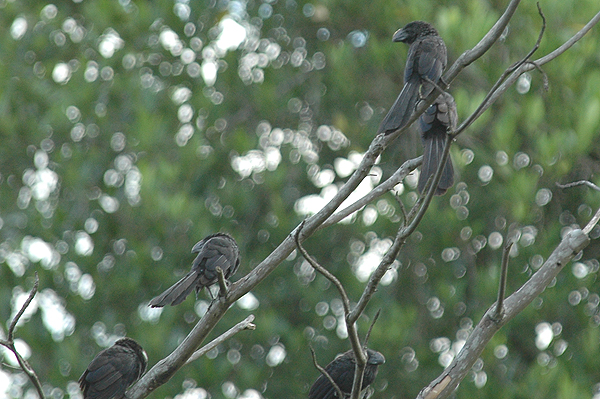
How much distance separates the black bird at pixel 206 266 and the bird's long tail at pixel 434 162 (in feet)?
3.70

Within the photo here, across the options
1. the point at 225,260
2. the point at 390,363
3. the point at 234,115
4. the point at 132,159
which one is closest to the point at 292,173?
the point at 234,115

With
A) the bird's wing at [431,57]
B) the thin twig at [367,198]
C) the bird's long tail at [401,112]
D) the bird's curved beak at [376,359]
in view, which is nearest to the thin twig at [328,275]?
the thin twig at [367,198]

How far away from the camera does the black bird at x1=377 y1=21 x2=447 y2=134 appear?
Result: 125 inches

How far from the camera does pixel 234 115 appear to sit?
8023 mm

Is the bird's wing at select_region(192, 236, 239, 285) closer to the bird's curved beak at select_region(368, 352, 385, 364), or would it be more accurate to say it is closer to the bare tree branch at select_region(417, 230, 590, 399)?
the bird's curved beak at select_region(368, 352, 385, 364)

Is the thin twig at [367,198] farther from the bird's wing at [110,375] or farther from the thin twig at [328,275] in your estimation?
the bird's wing at [110,375]

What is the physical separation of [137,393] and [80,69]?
5236 millimetres

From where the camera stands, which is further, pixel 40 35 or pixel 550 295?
pixel 40 35

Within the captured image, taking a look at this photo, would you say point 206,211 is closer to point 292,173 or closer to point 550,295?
point 292,173

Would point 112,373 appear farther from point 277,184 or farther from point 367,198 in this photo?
point 277,184

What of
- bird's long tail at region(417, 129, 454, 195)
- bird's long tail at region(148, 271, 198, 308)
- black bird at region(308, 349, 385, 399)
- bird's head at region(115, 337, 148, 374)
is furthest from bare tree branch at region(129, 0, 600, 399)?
black bird at region(308, 349, 385, 399)

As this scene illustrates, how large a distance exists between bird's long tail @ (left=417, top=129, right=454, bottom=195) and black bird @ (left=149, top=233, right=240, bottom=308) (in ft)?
3.70

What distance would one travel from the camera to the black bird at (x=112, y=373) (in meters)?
4.01

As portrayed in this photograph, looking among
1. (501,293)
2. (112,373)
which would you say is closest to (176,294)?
(112,373)
